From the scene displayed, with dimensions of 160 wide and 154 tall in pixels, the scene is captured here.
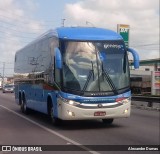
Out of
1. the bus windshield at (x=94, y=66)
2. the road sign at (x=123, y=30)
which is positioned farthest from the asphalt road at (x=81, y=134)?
the road sign at (x=123, y=30)

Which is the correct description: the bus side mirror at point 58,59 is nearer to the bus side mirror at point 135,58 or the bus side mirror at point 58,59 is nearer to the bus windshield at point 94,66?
the bus windshield at point 94,66

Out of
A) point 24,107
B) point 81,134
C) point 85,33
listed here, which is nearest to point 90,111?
point 81,134

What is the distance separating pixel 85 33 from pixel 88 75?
1665mm

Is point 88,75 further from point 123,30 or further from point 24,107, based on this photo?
point 123,30

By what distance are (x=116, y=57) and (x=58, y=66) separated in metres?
2.11

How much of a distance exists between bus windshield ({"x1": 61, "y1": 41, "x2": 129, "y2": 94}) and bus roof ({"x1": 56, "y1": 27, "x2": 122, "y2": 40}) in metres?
0.23

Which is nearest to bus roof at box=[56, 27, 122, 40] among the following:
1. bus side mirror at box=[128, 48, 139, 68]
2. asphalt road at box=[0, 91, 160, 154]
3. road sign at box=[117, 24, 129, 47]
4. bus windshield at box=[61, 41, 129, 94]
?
bus windshield at box=[61, 41, 129, 94]

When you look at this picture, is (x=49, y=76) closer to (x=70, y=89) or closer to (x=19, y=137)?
(x=70, y=89)

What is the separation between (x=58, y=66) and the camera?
45.2 feet

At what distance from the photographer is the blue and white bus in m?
14.0

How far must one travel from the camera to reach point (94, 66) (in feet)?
46.8

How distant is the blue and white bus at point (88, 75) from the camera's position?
14.0 metres

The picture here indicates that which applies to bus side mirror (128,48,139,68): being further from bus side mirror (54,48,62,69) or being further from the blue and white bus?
bus side mirror (54,48,62,69)

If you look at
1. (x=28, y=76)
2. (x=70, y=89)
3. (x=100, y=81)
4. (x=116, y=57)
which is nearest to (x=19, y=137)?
(x=70, y=89)
